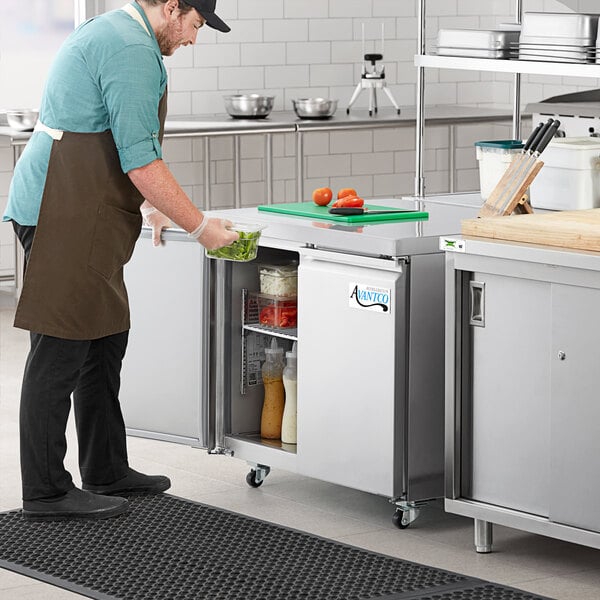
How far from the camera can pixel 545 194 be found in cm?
422

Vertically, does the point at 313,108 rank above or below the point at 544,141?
above

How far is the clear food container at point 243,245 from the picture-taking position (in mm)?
3934

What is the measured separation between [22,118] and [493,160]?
3437 millimetres

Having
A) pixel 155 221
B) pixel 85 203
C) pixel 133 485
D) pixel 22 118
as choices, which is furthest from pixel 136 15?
pixel 22 118

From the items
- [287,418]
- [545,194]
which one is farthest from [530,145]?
[287,418]

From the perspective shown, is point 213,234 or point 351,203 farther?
point 351,203

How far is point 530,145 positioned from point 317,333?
0.80 metres

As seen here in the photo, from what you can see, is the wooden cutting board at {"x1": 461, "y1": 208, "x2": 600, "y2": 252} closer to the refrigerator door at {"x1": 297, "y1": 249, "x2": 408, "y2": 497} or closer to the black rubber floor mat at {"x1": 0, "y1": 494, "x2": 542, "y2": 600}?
the refrigerator door at {"x1": 297, "y1": 249, "x2": 408, "y2": 497}

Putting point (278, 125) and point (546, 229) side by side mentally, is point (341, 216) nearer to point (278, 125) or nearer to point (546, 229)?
point (546, 229)

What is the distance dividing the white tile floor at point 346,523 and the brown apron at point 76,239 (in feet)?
2.13

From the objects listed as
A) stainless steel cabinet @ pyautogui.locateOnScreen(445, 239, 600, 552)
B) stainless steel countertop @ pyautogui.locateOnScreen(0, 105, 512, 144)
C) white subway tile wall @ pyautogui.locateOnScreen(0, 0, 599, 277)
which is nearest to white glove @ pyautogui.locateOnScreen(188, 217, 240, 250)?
stainless steel cabinet @ pyautogui.locateOnScreen(445, 239, 600, 552)

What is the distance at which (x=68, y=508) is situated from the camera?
3.93m

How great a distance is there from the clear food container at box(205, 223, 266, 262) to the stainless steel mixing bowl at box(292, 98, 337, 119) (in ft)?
13.2

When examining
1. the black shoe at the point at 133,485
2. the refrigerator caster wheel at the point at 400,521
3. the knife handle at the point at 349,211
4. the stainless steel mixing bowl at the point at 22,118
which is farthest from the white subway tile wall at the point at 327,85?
the refrigerator caster wheel at the point at 400,521
